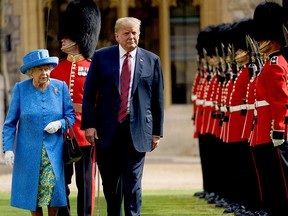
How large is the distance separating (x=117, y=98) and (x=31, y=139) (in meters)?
0.60

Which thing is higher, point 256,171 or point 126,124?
point 126,124

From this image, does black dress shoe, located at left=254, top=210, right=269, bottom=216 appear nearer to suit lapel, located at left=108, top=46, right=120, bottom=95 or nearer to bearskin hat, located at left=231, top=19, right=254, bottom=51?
bearskin hat, located at left=231, top=19, right=254, bottom=51

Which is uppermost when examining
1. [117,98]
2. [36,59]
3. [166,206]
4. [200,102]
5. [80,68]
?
[36,59]

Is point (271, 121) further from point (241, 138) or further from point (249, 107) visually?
point (241, 138)

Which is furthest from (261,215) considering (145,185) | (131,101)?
(145,185)

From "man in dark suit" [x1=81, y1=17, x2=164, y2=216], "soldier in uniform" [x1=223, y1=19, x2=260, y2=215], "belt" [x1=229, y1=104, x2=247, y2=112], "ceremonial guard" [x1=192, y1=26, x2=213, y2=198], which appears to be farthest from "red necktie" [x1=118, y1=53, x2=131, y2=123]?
"ceremonial guard" [x1=192, y1=26, x2=213, y2=198]

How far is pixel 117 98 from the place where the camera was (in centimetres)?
662

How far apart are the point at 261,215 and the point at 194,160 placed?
25.2 feet

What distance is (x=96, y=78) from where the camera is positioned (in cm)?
671

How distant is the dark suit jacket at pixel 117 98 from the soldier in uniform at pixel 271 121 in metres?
0.76

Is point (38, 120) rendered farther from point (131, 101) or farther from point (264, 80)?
point (264, 80)

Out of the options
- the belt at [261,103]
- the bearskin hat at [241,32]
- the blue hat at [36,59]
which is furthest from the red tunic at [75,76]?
the bearskin hat at [241,32]

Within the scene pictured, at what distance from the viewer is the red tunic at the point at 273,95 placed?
6.85 m

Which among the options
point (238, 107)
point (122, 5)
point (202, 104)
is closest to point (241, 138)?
point (238, 107)
